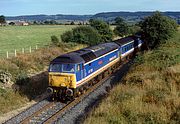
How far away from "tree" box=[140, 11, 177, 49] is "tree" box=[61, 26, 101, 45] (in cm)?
910

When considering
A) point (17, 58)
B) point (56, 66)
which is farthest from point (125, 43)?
point (56, 66)

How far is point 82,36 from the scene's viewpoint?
5022 cm

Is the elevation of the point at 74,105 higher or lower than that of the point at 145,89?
lower

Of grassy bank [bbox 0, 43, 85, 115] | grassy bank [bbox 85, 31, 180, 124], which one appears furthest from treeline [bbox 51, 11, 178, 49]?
grassy bank [bbox 85, 31, 180, 124]

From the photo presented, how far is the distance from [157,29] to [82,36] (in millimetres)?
11901

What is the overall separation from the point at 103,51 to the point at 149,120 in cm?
1419

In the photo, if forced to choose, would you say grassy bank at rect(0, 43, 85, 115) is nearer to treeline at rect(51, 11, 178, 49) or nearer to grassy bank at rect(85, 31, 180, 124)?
grassy bank at rect(85, 31, 180, 124)

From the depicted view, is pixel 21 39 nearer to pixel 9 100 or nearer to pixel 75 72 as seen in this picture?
pixel 9 100

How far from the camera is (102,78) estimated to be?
94.0 feet

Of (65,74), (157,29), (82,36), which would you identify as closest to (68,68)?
(65,74)

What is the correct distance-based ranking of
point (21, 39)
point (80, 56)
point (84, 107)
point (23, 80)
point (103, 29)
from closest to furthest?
point (84, 107) < point (80, 56) < point (23, 80) < point (103, 29) < point (21, 39)

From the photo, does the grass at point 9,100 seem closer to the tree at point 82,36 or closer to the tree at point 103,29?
the tree at point 82,36

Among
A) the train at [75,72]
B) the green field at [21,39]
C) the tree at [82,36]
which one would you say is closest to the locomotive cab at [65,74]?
the train at [75,72]

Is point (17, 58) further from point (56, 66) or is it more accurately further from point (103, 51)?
point (56, 66)
